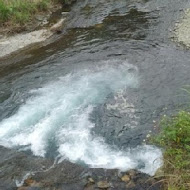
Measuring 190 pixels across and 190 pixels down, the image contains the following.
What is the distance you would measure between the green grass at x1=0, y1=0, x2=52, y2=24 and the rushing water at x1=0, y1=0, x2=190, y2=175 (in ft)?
6.98

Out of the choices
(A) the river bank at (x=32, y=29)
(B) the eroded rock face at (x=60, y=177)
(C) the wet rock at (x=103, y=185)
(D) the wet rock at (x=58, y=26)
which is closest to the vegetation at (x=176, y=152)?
(B) the eroded rock face at (x=60, y=177)

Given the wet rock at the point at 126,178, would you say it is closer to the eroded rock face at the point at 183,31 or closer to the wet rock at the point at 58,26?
the eroded rock face at the point at 183,31

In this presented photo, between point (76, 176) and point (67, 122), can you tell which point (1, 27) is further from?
point (76, 176)

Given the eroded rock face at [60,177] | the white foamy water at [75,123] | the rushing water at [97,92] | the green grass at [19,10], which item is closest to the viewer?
the eroded rock face at [60,177]

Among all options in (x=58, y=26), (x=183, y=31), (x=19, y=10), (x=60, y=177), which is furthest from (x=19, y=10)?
(x=60, y=177)

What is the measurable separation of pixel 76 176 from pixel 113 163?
2.87ft

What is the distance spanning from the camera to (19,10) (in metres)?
14.9

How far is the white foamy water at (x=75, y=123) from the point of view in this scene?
732 cm

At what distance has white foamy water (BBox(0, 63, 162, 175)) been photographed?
7324 mm

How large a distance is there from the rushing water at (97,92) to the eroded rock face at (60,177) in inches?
9.8

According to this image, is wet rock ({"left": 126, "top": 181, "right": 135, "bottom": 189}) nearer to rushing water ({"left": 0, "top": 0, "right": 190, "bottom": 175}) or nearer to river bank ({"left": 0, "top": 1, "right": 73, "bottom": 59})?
rushing water ({"left": 0, "top": 0, "right": 190, "bottom": 175})

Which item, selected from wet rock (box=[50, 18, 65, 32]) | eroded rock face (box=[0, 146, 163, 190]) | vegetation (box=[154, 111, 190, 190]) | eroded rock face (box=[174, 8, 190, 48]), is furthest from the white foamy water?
wet rock (box=[50, 18, 65, 32])

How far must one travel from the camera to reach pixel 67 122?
8.66m

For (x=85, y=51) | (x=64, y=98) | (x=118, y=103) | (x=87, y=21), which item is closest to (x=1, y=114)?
(x=64, y=98)
